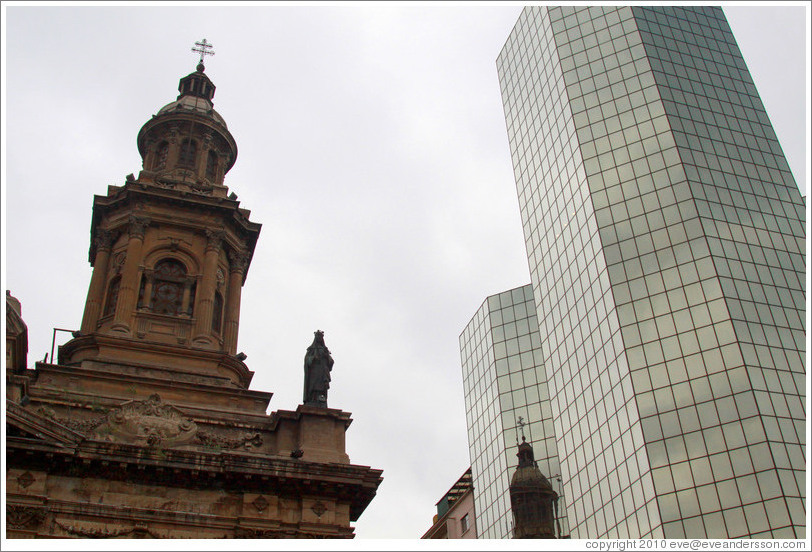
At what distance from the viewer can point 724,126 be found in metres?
61.9

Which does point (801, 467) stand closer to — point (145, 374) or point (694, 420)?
point (694, 420)

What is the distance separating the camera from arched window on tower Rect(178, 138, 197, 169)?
35.5 m

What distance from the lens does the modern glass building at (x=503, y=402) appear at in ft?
215

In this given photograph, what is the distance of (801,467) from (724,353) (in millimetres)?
7825

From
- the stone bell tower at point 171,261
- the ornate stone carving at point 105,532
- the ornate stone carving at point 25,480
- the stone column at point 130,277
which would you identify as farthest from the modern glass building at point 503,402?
the ornate stone carving at point 25,480

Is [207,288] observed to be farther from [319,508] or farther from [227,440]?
[319,508]

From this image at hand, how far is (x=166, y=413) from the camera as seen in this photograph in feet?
80.9

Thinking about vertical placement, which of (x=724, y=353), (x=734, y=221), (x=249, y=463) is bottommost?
(x=249, y=463)

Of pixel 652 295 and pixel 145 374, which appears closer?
pixel 145 374

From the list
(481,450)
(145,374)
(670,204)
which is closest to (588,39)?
(670,204)

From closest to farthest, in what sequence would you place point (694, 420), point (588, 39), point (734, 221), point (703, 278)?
point (694, 420), point (703, 278), point (734, 221), point (588, 39)

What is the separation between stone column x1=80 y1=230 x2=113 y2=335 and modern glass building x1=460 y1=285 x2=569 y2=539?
38.9 metres

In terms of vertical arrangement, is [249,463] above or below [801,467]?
below

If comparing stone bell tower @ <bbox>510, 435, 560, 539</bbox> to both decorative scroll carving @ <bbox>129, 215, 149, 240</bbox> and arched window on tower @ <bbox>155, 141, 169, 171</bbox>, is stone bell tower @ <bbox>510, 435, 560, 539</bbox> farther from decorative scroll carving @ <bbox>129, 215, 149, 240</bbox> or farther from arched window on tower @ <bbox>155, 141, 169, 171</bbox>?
decorative scroll carving @ <bbox>129, 215, 149, 240</bbox>
